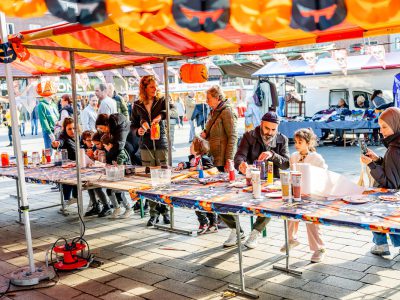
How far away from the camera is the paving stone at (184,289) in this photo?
150 inches

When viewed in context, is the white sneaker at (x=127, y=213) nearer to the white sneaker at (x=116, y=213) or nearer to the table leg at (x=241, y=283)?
the white sneaker at (x=116, y=213)

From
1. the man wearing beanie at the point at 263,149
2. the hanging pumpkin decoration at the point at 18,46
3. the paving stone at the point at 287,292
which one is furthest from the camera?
the man wearing beanie at the point at 263,149

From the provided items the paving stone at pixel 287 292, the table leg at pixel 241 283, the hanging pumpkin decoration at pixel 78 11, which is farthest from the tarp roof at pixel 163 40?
the paving stone at pixel 287 292

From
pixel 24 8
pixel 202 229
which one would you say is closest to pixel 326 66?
pixel 202 229

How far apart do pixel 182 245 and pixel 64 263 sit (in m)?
1.28

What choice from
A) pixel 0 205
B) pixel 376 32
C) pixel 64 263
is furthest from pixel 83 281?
pixel 0 205

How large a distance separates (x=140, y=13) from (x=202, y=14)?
44cm

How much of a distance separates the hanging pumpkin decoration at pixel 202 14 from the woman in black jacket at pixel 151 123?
2.92 meters

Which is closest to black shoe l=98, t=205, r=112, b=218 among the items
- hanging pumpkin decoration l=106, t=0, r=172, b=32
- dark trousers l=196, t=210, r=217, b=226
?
dark trousers l=196, t=210, r=217, b=226

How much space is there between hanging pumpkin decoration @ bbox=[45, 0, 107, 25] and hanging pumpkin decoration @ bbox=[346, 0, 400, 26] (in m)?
1.36

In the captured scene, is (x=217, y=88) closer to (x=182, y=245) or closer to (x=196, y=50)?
(x=196, y=50)

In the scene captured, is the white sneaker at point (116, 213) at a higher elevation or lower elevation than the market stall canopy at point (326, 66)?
lower

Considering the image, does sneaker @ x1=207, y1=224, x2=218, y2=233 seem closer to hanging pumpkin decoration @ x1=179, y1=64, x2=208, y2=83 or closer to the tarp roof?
hanging pumpkin decoration @ x1=179, y1=64, x2=208, y2=83

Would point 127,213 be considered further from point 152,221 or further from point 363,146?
point 363,146
